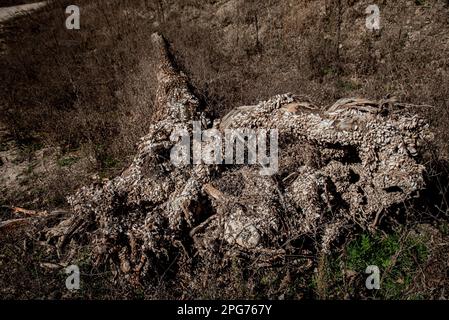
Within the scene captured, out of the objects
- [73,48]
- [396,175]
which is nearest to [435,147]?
[396,175]

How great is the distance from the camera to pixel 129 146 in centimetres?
461

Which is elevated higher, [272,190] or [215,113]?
[215,113]

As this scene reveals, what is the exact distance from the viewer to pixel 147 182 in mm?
3207

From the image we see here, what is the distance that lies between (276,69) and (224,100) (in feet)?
4.36

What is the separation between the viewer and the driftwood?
9.27 ft

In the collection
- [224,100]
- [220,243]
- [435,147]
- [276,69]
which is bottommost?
[220,243]

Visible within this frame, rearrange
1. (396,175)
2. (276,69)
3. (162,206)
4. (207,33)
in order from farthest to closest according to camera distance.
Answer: (207,33), (276,69), (162,206), (396,175)

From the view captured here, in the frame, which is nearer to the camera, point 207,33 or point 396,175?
point 396,175

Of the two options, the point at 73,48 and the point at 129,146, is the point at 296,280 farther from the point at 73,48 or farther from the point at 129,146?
the point at 73,48

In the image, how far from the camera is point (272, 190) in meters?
3.06

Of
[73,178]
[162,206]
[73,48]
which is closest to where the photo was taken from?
[162,206]

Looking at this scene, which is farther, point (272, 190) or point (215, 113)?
point (215, 113)

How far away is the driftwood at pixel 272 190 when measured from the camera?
2.83 m

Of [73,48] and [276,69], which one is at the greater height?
[73,48]
